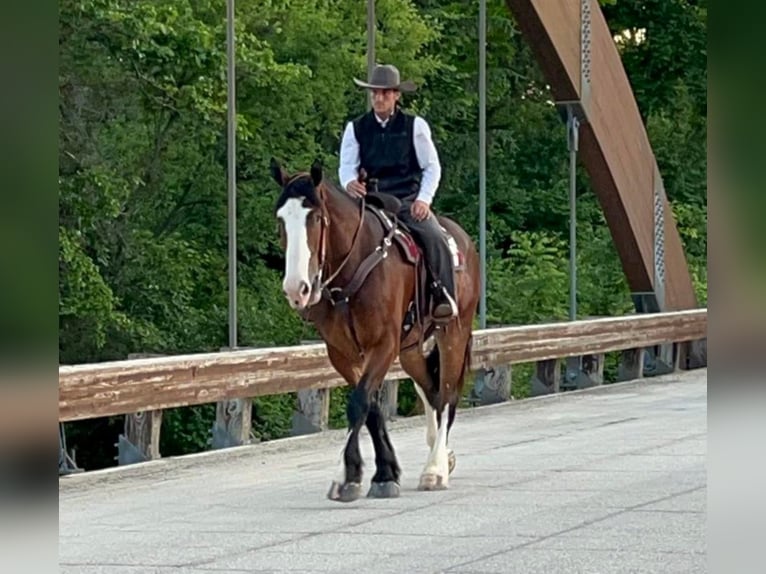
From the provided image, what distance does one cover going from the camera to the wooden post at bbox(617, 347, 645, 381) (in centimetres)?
Answer: 2130

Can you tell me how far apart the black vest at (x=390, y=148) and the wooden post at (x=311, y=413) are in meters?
4.58

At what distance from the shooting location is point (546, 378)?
1906 centimetres

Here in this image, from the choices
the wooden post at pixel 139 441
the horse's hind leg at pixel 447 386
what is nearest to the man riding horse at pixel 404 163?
the horse's hind leg at pixel 447 386

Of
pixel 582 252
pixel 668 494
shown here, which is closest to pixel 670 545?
pixel 668 494

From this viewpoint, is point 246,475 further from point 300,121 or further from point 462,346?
point 300,121

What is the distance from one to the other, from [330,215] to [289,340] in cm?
1621

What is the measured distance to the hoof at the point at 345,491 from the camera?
29.7ft

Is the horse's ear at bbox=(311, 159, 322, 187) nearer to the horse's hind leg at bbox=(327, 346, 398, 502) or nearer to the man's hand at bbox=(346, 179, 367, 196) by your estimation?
the man's hand at bbox=(346, 179, 367, 196)

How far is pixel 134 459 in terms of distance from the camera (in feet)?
38.9

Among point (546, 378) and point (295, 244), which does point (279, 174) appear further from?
point (546, 378)

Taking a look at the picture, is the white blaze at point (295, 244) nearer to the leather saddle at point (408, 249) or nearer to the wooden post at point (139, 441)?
the leather saddle at point (408, 249)

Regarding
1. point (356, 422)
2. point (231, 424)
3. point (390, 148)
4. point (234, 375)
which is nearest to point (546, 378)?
point (231, 424)

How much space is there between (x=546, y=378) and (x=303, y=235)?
10.9 meters
